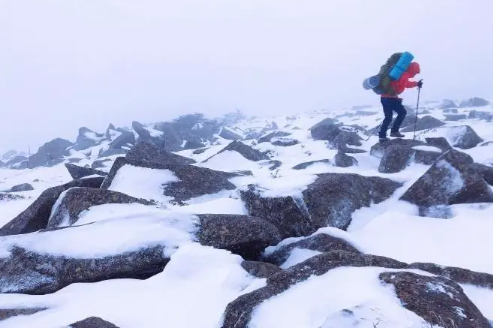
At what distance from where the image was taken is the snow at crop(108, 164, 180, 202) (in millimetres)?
9188

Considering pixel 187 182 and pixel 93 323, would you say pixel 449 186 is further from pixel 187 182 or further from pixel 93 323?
pixel 93 323

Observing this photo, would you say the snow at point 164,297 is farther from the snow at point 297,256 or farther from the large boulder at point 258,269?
the snow at point 297,256

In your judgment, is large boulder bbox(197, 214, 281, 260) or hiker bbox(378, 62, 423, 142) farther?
hiker bbox(378, 62, 423, 142)

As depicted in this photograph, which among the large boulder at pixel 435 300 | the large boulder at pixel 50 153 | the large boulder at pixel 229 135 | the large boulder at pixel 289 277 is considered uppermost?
the large boulder at pixel 435 300

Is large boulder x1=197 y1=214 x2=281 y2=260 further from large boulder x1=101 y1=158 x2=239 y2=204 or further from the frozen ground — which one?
large boulder x1=101 y1=158 x2=239 y2=204

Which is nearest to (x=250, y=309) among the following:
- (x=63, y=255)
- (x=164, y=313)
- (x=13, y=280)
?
(x=164, y=313)

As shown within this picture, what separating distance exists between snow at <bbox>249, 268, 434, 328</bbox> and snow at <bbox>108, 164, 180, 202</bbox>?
591 centimetres

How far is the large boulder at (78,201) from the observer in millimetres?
6930

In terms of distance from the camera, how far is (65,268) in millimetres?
5008

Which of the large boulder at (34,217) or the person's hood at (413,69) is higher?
the person's hood at (413,69)

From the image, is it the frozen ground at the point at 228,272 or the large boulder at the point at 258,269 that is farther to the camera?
the large boulder at the point at 258,269

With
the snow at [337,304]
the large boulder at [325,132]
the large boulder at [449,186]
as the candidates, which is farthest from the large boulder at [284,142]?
the snow at [337,304]

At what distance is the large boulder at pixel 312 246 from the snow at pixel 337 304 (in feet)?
5.15

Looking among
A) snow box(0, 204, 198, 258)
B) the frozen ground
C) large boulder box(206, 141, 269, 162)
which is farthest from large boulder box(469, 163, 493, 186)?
large boulder box(206, 141, 269, 162)
